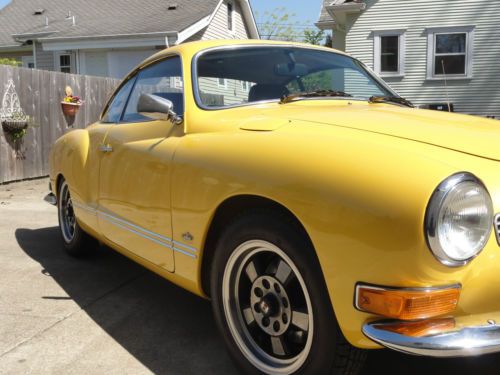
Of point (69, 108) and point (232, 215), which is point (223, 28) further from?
point (232, 215)

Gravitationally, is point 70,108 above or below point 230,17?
below

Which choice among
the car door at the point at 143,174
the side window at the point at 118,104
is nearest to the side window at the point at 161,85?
the car door at the point at 143,174

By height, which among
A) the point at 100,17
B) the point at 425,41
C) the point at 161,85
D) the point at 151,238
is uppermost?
the point at 100,17

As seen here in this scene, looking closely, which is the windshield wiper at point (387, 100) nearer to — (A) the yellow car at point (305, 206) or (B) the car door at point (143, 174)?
(A) the yellow car at point (305, 206)

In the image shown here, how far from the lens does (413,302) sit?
176 cm

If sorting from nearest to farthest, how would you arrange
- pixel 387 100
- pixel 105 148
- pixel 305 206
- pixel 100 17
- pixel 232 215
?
pixel 305 206 → pixel 232 215 → pixel 387 100 → pixel 105 148 → pixel 100 17

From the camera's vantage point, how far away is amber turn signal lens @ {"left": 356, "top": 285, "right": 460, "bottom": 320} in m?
1.76

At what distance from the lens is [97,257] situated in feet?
15.4

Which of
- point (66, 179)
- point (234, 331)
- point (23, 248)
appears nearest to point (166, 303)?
point (234, 331)

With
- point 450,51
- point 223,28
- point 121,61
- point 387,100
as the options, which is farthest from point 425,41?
point 387,100

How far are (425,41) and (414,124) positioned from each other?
1670 centimetres

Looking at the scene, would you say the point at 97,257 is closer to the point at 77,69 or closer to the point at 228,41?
the point at 228,41

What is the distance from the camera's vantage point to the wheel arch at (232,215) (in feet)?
6.97

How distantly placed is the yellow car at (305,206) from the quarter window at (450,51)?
1526cm
